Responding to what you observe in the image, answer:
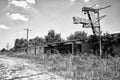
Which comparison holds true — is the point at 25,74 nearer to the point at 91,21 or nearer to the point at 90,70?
the point at 90,70

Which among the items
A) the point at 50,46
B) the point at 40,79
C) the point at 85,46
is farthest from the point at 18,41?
the point at 40,79

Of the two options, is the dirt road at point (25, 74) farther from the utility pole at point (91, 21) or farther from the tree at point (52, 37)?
the tree at point (52, 37)

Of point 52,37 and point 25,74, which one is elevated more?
point 52,37

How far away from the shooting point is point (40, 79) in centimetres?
526

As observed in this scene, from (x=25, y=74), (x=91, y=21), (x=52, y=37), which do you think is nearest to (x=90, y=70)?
(x=25, y=74)

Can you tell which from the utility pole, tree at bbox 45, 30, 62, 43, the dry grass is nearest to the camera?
the dry grass

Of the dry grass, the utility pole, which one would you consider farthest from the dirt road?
the utility pole

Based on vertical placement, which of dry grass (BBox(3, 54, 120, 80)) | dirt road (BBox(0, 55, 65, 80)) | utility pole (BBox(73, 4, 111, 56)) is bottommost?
dirt road (BBox(0, 55, 65, 80))

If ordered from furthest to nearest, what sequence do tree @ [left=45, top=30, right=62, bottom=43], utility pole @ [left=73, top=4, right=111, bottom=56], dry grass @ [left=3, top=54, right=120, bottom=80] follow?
tree @ [left=45, top=30, right=62, bottom=43]
utility pole @ [left=73, top=4, right=111, bottom=56]
dry grass @ [left=3, top=54, right=120, bottom=80]

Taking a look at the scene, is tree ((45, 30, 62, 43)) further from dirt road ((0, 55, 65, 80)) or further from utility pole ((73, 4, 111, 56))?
dirt road ((0, 55, 65, 80))

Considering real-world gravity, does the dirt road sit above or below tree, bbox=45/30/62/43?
below

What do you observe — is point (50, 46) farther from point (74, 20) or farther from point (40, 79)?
point (40, 79)

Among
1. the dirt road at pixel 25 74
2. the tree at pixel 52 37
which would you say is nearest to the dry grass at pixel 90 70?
the dirt road at pixel 25 74

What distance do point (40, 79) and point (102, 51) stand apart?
923 cm
